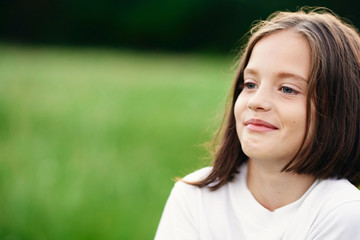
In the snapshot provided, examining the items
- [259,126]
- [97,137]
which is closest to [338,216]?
[259,126]

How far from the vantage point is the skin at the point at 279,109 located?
6.64ft

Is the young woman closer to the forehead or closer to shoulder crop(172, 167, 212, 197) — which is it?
the forehead

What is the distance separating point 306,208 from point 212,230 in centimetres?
44

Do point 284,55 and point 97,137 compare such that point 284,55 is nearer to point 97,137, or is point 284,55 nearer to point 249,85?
point 249,85

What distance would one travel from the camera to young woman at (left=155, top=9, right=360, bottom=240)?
2.02 metres

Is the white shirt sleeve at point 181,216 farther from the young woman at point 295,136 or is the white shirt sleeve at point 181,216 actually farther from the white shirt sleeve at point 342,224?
the white shirt sleeve at point 342,224

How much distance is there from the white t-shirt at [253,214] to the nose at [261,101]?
1.33 feet

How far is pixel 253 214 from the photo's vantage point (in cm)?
212

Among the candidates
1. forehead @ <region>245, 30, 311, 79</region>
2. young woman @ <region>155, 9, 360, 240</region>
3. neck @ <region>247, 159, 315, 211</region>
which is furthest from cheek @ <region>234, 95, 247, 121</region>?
neck @ <region>247, 159, 315, 211</region>

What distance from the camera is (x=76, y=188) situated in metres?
4.55

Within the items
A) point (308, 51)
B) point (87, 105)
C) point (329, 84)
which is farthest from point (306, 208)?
point (87, 105)

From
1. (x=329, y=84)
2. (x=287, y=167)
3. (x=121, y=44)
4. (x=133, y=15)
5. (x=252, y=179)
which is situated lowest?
(x=121, y=44)

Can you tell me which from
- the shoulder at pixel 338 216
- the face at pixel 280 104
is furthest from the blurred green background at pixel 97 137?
the shoulder at pixel 338 216

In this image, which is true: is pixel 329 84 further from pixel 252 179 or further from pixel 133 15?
pixel 133 15
